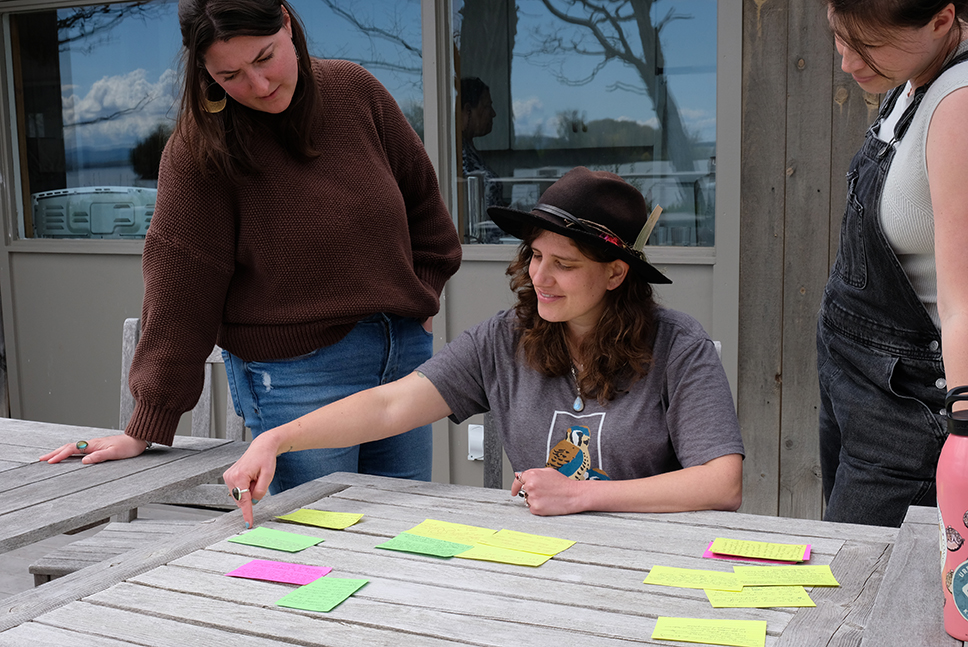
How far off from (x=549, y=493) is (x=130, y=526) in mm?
1371

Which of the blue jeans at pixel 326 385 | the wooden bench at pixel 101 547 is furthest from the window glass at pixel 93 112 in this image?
the blue jeans at pixel 326 385

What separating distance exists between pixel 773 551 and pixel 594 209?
2.44 feet

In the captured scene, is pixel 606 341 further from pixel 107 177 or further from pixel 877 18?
pixel 107 177

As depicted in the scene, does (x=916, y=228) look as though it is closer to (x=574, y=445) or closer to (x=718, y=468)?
(x=718, y=468)

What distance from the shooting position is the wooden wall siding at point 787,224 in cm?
285

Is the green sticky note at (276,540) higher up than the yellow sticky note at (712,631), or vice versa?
the yellow sticky note at (712,631)

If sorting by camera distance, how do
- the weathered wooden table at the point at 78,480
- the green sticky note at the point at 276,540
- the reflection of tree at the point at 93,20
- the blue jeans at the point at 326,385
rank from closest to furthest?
1. the green sticky note at the point at 276,540
2. the weathered wooden table at the point at 78,480
3. the blue jeans at the point at 326,385
4. the reflection of tree at the point at 93,20

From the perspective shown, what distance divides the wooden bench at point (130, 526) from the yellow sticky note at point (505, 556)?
2.95 ft

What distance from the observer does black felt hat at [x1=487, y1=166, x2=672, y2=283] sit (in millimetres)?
1709

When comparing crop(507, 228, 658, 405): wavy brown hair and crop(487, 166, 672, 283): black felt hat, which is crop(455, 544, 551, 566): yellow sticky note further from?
A: crop(487, 166, 672, 283): black felt hat

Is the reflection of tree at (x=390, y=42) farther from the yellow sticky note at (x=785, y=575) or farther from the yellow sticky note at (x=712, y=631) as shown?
the yellow sticky note at (x=712, y=631)

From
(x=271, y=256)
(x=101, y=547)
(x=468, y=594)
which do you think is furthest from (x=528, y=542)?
(x=101, y=547)

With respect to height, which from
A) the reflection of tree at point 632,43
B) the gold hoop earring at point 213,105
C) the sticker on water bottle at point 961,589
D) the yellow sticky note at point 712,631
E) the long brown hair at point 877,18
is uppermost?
the reflection of tree at point 632,43

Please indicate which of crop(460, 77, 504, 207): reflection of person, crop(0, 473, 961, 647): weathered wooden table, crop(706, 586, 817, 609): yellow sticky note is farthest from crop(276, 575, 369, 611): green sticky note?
crop(460, 77, 504, 207): reflection of person
